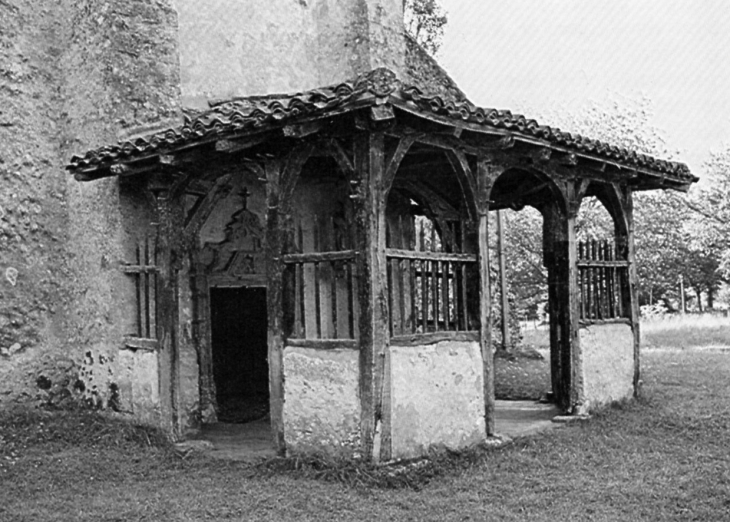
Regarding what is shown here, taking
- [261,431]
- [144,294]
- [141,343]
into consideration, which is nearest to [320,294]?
[261,431]

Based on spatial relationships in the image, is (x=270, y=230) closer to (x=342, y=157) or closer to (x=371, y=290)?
(x=342, y=157)

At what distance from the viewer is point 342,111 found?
666 centimetres

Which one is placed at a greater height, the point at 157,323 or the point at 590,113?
the point at 590,113

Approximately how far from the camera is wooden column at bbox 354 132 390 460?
7.23 metres

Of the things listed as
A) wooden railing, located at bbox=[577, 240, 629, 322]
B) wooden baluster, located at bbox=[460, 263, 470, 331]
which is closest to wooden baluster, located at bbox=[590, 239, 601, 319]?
wooden railing, located at bbox=[577, 240, 629, 322]

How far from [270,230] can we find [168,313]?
75.6 inches

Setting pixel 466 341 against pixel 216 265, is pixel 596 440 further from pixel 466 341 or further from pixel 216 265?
pixel 216 265

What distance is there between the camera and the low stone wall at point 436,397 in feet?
24.6

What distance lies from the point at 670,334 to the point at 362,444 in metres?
19.1

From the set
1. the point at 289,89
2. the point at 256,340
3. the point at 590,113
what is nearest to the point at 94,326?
the point at 256,340

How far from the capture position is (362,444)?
23.8 feet

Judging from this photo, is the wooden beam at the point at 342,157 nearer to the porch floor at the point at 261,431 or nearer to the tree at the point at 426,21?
the porch floor at the point at 261,431

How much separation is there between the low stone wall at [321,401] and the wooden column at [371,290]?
0.12 meters

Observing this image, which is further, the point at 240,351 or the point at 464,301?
the point at 240,351
